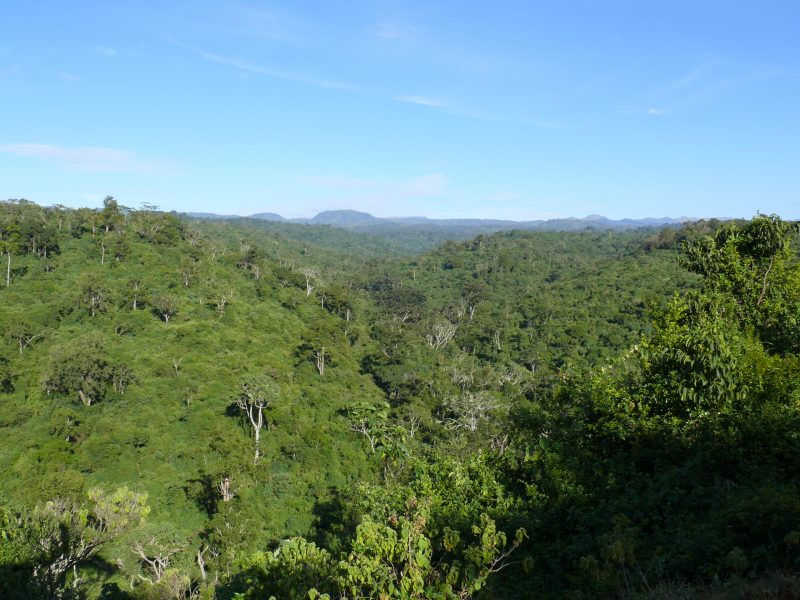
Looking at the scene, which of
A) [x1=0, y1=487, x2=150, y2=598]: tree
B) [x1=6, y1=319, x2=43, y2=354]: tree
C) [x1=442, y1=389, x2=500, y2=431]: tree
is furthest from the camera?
[x1=6, y1=319, x2=43, y2=354]: tree

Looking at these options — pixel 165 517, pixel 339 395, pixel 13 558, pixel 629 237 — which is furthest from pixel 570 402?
pixel 629 237

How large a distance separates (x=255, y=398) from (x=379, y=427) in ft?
99.9

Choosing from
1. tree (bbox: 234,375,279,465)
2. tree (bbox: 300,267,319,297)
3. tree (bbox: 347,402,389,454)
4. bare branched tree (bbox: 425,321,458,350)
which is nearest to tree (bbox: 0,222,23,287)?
tree (bbox: 234,375,279,465)

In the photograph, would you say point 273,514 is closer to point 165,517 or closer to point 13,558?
point 165,517

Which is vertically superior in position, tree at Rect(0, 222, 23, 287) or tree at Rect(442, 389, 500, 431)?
tree at Rect(0, 222, 23, 287)

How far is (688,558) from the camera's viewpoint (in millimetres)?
6363

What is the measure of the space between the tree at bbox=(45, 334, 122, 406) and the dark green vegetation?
7.8 inches

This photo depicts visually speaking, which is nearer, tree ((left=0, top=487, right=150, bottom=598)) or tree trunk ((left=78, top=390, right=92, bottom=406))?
tree ((left=0, top=487, right=150, bottom=598))

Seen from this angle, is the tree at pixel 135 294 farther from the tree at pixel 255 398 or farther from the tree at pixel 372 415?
the tree at pixel 372 415

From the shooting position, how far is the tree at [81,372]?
3819cm

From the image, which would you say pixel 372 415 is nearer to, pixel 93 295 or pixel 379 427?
pixel 379 427

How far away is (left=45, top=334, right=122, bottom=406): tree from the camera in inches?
1503

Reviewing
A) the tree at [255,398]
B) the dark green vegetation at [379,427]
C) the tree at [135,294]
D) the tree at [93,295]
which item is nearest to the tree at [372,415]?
Answer: the dark green vegetation at [379,427]

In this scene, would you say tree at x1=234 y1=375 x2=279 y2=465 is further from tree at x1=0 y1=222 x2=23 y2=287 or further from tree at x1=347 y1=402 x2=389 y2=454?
tree at x1=0 y1=222 x2=23 y2=287
